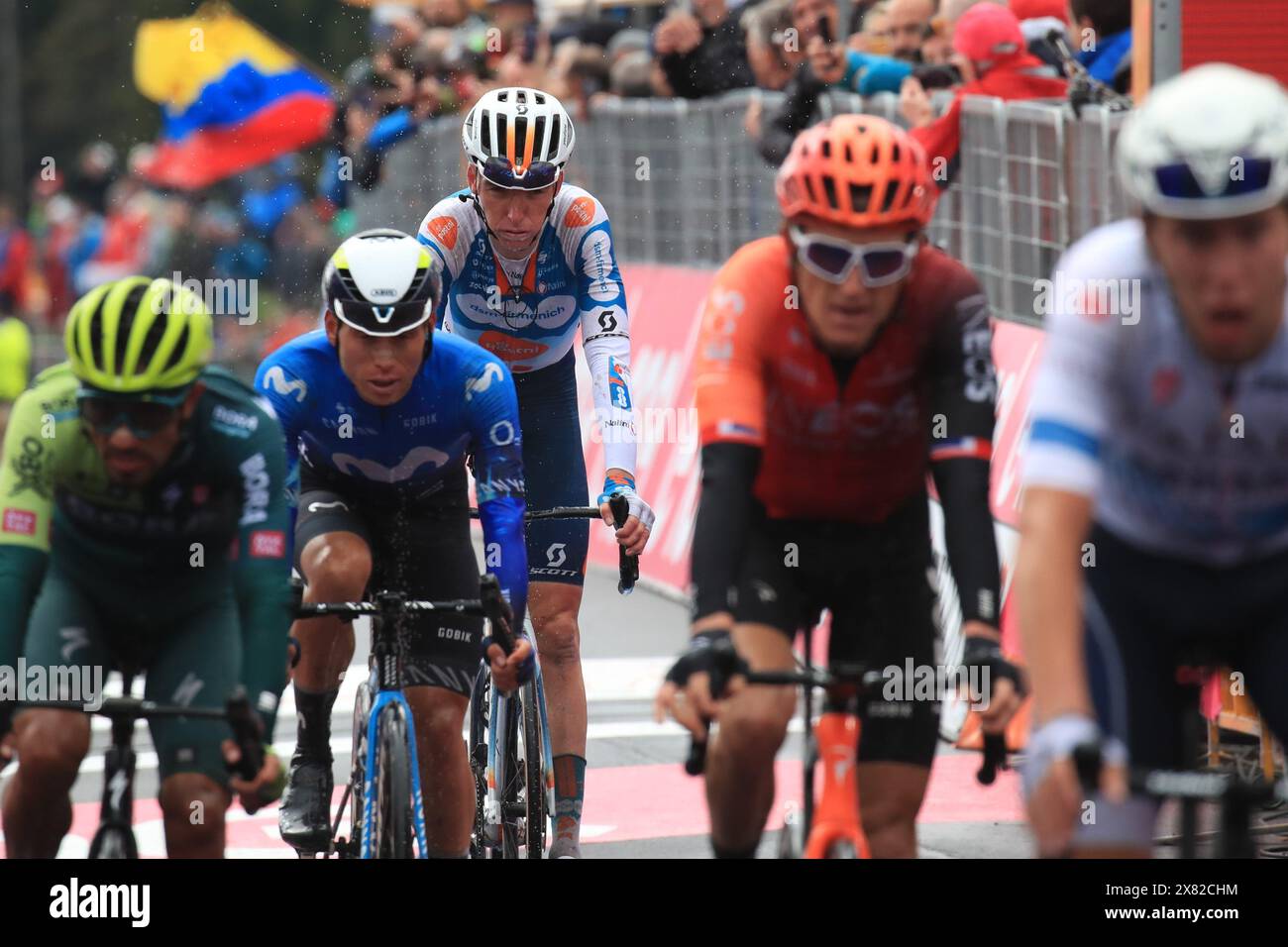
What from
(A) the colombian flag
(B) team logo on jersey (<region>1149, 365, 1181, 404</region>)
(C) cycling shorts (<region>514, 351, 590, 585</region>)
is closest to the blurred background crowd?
(A) the colombian flag

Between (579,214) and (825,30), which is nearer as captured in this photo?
(579,214)

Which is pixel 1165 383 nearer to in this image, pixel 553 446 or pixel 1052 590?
pixel 1052 590

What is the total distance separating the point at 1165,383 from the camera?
4.16 m

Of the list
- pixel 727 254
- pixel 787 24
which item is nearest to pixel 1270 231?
pixel 787 24

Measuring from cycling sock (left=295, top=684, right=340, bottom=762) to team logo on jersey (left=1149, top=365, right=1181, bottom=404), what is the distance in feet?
11.8

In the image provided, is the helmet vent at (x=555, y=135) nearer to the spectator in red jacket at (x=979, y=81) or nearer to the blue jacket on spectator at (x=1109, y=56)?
the spectator in red jacket at (x=979, y=81)

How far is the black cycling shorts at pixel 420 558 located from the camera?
6.70 meters

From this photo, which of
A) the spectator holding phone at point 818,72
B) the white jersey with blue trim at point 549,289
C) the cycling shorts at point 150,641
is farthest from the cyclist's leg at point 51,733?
the spectator holding phone at point 818,72

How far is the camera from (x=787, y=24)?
13219mm

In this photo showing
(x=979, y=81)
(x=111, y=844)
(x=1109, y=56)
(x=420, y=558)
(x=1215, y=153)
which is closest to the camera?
(x=1215, y=153)

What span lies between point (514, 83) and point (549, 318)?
372 inches

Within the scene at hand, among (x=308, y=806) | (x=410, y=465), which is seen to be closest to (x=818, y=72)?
(x=410, y=465)

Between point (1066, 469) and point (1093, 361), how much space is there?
20cm
